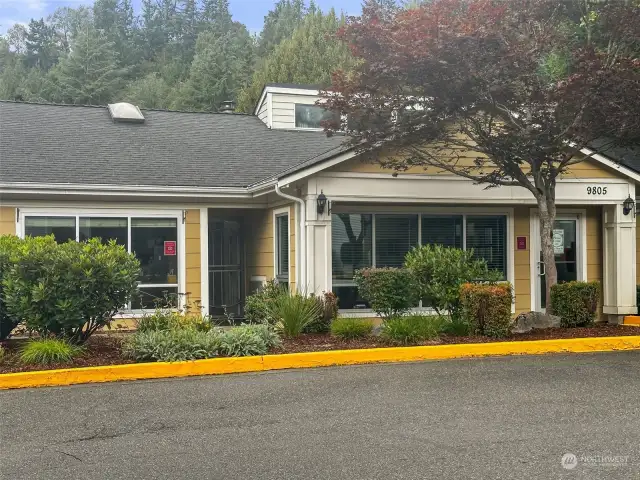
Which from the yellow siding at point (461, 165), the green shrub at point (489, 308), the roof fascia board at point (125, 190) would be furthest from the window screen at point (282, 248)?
the green shrub at point (489, 308)

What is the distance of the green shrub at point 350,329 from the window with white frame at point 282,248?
9.39 feet

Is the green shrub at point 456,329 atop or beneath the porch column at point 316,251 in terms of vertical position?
beneath

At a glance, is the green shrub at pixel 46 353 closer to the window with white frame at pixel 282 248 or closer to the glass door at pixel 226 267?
the window with white frame at pixel 282 248

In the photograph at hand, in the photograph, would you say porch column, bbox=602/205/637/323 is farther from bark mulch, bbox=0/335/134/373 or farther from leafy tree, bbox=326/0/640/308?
bark mulch, bbox=0/335/134/373

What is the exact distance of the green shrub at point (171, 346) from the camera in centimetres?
860

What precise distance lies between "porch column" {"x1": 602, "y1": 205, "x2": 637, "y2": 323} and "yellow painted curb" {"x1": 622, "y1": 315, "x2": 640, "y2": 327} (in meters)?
0.09

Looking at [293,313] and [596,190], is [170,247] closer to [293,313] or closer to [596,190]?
[293,313]

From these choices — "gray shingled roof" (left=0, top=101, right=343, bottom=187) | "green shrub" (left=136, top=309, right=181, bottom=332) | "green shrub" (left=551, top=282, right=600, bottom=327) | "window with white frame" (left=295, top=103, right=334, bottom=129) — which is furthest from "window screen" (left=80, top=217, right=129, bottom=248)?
"green shrub" (left=551, top=282, right=600, bottom=327)

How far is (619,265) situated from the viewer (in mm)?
13539

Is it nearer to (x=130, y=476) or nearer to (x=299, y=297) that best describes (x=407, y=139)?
(x=299, y=297)

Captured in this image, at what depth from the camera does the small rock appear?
11047mm

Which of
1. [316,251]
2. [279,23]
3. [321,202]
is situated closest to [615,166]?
[321,202]

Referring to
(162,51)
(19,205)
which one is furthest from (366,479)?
(162,51)

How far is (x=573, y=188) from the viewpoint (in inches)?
530
